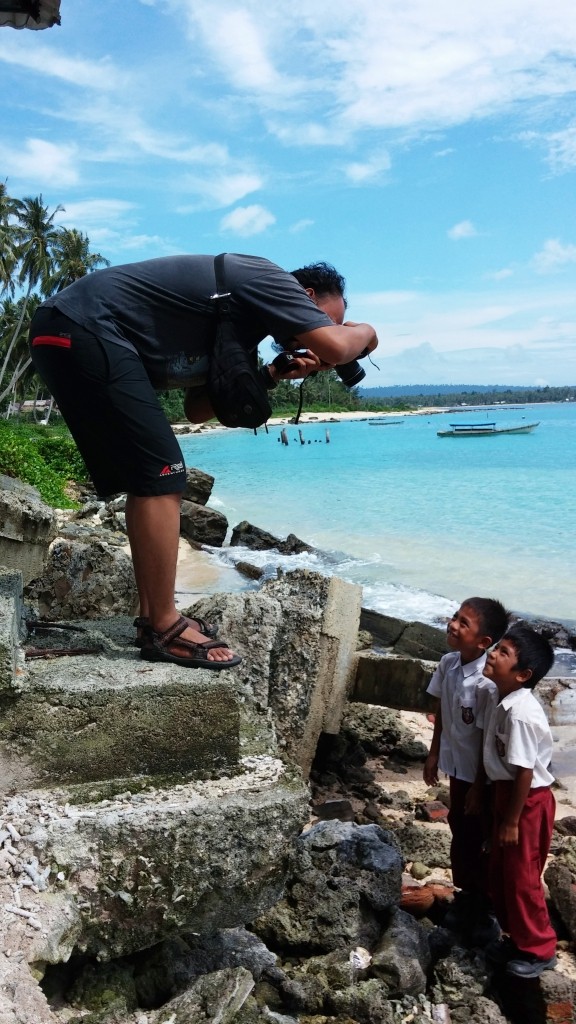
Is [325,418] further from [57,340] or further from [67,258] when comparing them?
[57,340]

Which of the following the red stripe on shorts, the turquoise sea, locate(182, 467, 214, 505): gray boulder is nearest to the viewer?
the red stripe on shorts

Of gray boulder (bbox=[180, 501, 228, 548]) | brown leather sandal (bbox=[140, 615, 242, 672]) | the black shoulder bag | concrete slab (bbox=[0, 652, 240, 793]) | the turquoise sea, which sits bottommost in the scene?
the turquoise sea

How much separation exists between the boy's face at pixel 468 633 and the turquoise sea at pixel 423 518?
4442 mm

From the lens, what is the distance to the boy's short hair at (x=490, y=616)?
3.39 metres

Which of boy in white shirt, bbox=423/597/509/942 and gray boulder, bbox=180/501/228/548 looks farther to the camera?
gray boulder, bbox=180/501/228/548

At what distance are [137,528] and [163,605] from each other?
0.94 ft

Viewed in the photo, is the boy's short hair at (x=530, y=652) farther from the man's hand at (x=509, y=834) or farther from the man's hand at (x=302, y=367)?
the man's hand at (x=302, y=367)

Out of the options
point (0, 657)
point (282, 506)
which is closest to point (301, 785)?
point (0, 657)

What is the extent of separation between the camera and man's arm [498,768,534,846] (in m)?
2.96

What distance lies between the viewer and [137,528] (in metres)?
2.84

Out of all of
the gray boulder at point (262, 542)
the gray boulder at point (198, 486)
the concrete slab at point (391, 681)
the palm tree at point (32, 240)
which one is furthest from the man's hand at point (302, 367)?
the palm tree at point (32, 240)

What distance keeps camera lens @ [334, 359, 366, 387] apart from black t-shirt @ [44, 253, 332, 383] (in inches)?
9.1

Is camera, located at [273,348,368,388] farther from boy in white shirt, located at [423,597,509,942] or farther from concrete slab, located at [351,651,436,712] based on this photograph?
concrete slab, located at [351,651,436,712]

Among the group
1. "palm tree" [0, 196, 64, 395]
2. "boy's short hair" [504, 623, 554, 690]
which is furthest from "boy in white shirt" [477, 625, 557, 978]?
"palm tree" [0, 196, 64, 395]
